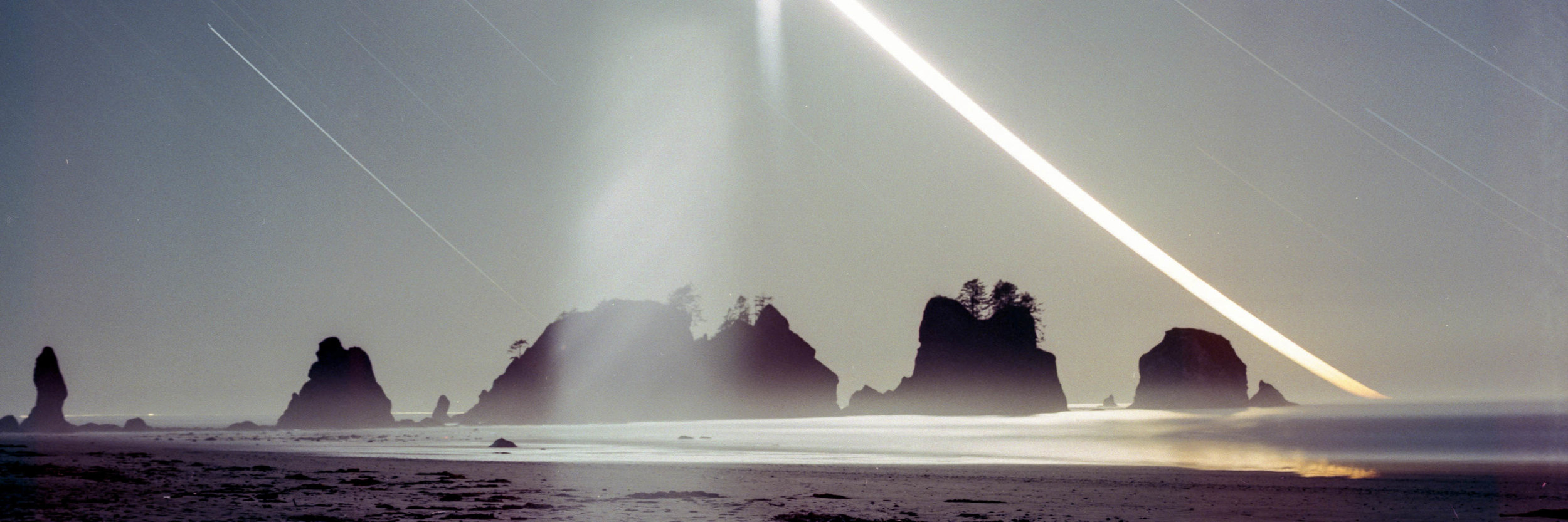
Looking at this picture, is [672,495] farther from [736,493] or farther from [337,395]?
[337,395]

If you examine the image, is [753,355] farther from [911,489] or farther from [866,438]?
[911,489]

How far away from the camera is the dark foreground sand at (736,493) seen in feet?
63.3

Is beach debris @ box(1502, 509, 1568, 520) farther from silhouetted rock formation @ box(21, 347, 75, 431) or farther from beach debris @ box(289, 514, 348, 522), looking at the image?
silhouetted rock formation @ box(21, 347, 75, 431)

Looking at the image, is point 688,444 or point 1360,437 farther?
point 1360,437

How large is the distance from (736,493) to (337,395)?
133m

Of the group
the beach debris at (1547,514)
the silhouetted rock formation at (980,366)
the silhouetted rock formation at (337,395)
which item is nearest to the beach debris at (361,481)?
the beach debris at (1547,514)

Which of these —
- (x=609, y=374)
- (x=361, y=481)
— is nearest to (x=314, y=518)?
(x=361, y=481)

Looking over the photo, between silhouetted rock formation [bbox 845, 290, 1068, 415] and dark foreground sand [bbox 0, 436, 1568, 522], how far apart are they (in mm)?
128998

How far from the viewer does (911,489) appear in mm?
25641

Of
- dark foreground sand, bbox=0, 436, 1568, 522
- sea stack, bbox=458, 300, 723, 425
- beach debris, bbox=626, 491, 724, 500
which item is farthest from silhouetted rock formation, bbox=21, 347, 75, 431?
beach debris, bbox=626, 491, 724, 500

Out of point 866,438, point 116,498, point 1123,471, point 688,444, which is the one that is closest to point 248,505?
point 116,498

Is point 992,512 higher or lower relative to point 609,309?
lower

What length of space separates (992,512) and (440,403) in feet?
556

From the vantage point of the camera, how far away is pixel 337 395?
141 m
